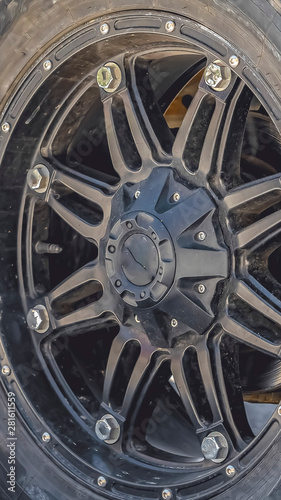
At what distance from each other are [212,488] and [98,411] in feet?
2.02

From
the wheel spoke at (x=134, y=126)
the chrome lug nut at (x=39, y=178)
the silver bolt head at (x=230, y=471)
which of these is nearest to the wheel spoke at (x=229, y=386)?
the silver bolt head at (x=230, y=471)

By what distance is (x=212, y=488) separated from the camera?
2.15 meters

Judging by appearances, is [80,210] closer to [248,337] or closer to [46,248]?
[46,248]

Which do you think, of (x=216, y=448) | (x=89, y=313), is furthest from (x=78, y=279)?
(x=216, y=448)

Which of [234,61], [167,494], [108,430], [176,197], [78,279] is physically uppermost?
[234,61]

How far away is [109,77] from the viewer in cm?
244

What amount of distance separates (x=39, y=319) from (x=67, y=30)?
97 centimetres

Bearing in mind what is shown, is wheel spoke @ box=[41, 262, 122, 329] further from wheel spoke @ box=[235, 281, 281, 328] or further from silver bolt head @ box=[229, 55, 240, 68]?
silver bolt head @ box=[229, 55, 240, 68]

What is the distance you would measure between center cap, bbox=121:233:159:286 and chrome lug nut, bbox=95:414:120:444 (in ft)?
1.68

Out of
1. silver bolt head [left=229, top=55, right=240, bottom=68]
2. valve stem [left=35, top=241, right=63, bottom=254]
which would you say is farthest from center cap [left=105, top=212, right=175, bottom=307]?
silver bolt head [left=229, top=55, right=240, bottom=68]

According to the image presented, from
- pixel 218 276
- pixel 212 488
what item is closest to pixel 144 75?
pixel 218 276

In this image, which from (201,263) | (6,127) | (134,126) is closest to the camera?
(201,263)

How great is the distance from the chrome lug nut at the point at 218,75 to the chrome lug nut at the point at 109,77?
1.37 feet

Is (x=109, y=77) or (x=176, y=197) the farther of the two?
(x=109, y=77)
